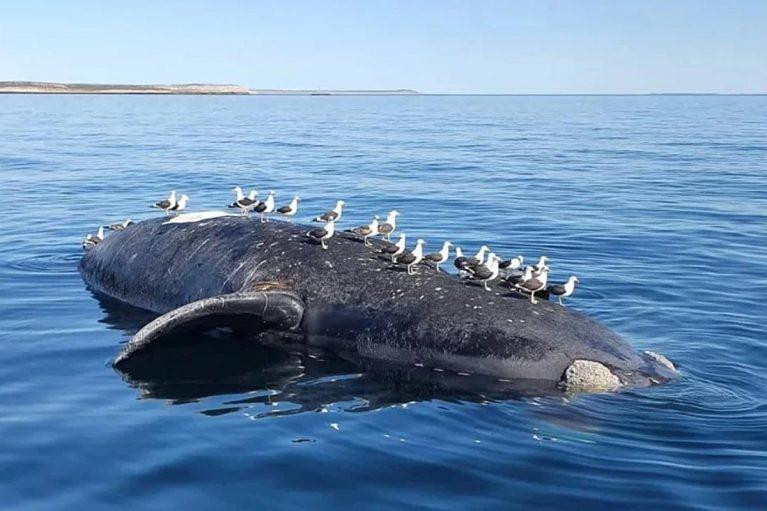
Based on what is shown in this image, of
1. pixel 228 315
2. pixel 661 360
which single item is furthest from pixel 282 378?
pixel 661 360

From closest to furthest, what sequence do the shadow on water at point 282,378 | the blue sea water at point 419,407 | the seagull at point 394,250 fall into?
the blue sea water at point 419,407 < the shadow on water at point 282,378 < the seagull at point 394,250

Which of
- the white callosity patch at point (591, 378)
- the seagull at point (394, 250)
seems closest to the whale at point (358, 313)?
the white callosity patch at point (591, 378)

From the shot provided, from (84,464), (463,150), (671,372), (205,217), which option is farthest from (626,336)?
(463,150)

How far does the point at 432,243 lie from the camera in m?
22.1

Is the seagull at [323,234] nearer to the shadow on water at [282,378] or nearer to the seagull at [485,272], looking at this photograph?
the shadow on water at [282,378]

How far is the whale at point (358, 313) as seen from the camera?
1118 cm

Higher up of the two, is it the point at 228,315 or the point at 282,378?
the point at 228,315

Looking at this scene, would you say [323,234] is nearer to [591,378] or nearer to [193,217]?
[193,217]

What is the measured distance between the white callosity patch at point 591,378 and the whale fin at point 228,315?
3.83 m

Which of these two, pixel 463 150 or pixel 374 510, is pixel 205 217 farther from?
pixel 463 150

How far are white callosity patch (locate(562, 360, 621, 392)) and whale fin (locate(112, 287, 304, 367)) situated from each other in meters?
3.83

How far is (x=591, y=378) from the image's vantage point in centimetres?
1080

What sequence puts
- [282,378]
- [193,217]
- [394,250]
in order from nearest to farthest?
1. [282,378]
2. [394,250]
3. [193,217]

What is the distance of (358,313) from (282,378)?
1338 millimetres
